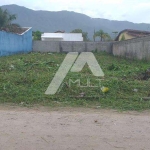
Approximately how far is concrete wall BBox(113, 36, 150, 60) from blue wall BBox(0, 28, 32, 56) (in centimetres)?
929

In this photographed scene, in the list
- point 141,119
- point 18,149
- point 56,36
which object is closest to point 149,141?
point 141,119

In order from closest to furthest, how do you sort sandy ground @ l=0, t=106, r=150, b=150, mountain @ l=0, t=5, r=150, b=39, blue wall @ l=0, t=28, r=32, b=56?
sandy ground @ l=0, t=106, r=150, b=150 < blue wall @ l=0, t=28, r=32, b=56 < mountain @ l=0, t=5, r=150, b=39

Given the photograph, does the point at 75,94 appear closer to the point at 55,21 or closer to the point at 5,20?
the point at 5,20

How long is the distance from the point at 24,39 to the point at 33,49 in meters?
1.96

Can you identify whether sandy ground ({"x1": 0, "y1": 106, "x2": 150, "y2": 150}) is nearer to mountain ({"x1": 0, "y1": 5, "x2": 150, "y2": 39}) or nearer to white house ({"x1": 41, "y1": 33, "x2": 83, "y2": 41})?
white house ({"x1": 41, "y1": 33, "x2": 83, "y2": 41})

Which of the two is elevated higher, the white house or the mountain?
the mountain

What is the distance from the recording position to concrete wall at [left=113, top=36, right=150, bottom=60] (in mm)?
14000

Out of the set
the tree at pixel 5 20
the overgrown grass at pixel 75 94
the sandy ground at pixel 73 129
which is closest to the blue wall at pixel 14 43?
the tree at pixel 5 20

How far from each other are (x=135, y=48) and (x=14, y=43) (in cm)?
1073

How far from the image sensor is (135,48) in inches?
637

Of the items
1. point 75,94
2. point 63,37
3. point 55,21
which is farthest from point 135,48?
point 55,21

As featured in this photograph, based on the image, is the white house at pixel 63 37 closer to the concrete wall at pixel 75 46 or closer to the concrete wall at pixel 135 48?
the concrete wall at pixel 75 46

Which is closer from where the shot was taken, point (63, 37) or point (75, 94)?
point (75, 94)

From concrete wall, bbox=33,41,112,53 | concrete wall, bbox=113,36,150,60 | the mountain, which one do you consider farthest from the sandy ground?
the mountain
